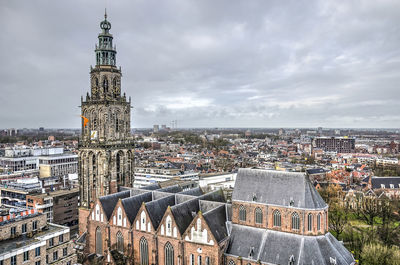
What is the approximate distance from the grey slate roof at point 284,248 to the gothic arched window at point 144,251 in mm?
11634

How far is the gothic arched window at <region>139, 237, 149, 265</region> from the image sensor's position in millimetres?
42344

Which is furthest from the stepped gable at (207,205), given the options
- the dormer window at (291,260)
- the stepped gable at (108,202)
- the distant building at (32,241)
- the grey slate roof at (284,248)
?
A: the distant building at (32,241)

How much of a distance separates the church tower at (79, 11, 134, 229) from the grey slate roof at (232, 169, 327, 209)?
23.2m

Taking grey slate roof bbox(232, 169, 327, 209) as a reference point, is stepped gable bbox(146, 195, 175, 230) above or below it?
below

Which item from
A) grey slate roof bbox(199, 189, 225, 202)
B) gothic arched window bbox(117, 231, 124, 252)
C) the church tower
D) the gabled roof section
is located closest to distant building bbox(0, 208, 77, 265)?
gothic arched window bbox(117, 231, 124, 252)

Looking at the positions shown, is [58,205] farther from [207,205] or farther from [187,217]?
[207,205]

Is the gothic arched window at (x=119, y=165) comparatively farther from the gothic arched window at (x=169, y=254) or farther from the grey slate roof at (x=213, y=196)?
the gothic arched window at (x=169, y=254)

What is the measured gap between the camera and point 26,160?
150 metres

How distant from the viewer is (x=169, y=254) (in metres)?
40.8

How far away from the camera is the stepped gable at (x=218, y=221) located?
38969 mm

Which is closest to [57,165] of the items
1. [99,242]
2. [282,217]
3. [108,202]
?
[99,242]

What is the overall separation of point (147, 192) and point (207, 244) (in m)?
16.2

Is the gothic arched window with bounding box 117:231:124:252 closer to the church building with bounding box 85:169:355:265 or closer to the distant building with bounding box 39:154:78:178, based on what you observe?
the church building with bounding box 85:169:355:265

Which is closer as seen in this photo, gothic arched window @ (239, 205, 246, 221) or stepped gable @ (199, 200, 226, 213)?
gothic arched window @ (239, 205, 246, 221)
